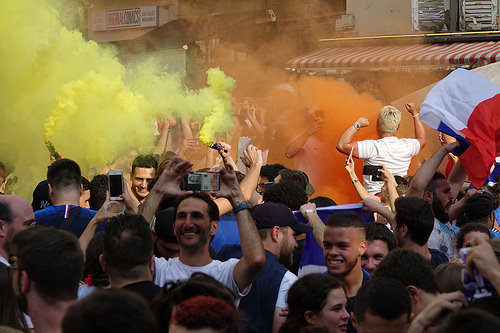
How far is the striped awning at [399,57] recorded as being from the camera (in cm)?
1055

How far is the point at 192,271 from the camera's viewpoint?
3.89 meters

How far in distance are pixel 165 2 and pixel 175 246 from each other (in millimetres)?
11085

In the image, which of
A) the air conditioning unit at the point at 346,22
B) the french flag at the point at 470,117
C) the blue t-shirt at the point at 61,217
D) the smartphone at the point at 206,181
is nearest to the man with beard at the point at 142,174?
the blue t-shirt at the point at 61,217

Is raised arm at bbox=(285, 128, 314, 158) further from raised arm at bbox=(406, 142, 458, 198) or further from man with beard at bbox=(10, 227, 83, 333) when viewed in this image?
man with beard at bbox=(10, 227, 83, 333)

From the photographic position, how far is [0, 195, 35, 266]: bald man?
4094mm

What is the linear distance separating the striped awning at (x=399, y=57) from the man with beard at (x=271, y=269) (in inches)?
273

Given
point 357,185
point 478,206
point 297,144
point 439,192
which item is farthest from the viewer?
point 297,144

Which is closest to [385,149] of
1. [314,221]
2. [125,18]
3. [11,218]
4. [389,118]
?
[389,118]

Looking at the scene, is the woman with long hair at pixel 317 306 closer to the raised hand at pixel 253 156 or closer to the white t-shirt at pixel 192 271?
the white t-shirt at pixel 192 271

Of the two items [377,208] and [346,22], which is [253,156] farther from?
[346,22]

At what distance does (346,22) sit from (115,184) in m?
9.15

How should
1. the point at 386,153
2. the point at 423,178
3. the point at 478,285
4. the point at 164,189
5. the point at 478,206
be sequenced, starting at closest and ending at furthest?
1. the point at 478,285
2. the point at 164,189
3. the point at 423,178
4. the point at 478,206
5. the point at 386,153

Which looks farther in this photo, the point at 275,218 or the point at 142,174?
the point at 142,174

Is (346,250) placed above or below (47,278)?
below
